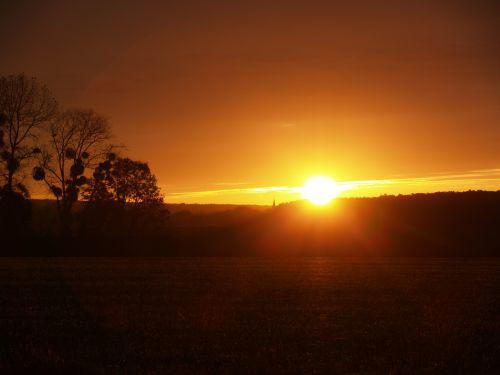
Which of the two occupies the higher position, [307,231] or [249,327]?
[307,231]

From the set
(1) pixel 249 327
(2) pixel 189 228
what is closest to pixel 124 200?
(2) pixel 189 228

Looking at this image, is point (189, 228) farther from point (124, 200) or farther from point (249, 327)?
point (249, 327)

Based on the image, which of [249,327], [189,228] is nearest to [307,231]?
[189,228]

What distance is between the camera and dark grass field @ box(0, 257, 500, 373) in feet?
36.5

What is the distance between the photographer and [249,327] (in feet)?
48.1

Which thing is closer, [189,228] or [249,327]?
[249,327]

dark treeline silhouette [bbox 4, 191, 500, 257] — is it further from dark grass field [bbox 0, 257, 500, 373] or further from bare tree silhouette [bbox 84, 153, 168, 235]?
dark grass field [bbox 0, 257, 500, 373]

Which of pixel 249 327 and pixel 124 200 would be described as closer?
pixel 249 327

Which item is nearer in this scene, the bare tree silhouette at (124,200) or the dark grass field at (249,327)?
the dark grass field at (249,327)

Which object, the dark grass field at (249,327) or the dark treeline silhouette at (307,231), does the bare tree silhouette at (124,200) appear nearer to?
the dark treeline silhouette at (307,231)

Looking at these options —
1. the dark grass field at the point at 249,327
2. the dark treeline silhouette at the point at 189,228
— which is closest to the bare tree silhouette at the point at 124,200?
the dark treeline silhouette at the point at 189,228

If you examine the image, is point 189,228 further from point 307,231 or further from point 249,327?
point 249,327

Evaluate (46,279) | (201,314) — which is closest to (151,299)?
(201,314)

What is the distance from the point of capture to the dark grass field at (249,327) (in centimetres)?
1112
